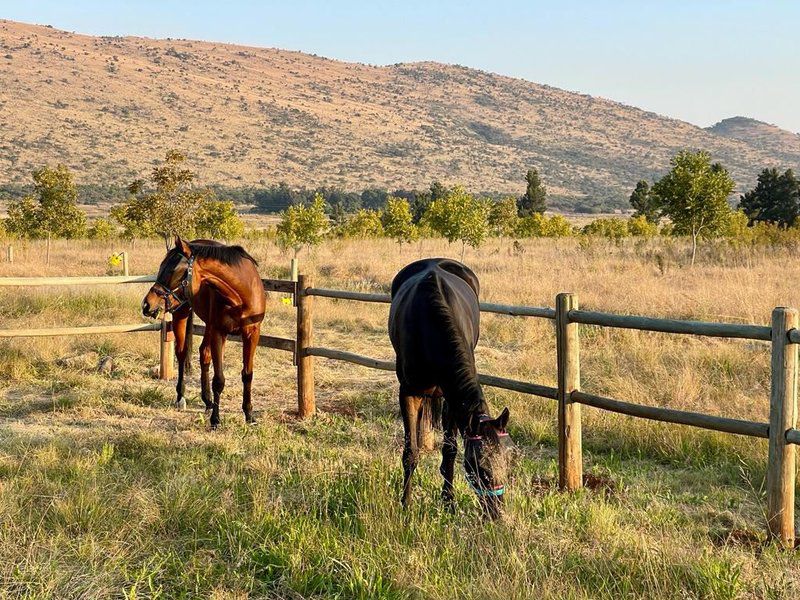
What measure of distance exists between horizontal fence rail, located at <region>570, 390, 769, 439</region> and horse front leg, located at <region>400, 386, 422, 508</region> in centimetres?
122

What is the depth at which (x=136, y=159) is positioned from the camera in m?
93.5

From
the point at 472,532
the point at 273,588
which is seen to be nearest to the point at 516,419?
the point at 472,532

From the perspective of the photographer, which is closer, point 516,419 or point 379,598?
point 379,598

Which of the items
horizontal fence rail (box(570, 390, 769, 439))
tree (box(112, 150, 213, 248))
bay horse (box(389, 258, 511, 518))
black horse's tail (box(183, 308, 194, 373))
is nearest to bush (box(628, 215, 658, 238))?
tree (box(112, 150, 213, 248))

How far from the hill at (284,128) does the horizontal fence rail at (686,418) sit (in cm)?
8461

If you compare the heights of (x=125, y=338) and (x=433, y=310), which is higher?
(x=433, y=310)

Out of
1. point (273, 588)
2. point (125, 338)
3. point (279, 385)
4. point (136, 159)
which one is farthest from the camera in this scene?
point (136, 159)

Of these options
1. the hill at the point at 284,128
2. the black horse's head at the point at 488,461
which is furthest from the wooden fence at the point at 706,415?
the hill at the point at 284,128

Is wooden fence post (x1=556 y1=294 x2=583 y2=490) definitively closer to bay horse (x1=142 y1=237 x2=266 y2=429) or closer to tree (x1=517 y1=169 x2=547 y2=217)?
bay horse (x1=142 y1=237 x2=266 y2=429)

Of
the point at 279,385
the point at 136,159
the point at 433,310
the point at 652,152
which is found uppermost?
the point at 652,152

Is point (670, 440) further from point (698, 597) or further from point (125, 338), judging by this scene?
point (125, 338)

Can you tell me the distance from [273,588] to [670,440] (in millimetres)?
4093

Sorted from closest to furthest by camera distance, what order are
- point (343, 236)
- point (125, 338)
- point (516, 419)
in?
point (516, 419) → point (125, 338) → point (343, 236)

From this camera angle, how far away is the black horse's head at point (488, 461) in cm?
387
